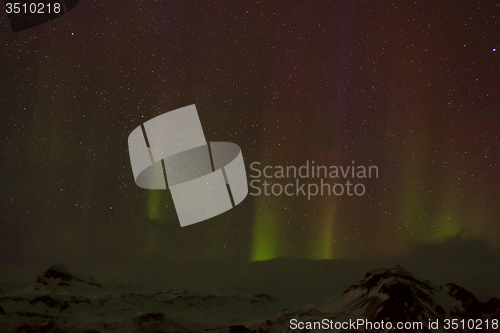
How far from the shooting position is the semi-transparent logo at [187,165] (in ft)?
18.1

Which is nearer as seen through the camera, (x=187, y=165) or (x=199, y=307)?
(x=199, y=307)

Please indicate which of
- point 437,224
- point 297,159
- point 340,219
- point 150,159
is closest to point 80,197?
point 150,159

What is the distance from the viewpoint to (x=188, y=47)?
18.9 feet

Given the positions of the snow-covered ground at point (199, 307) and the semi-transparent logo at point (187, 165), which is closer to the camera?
the snow-covered ground at point (199, 307)

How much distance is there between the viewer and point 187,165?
5602 millimetres

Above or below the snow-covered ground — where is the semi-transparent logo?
above

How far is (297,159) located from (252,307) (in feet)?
6.31

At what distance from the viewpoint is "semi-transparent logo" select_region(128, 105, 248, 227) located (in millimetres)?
5527

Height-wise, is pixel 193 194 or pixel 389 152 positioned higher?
pixel 389 152

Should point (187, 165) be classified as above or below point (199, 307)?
above

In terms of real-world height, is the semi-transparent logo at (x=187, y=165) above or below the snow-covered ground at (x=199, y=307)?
above

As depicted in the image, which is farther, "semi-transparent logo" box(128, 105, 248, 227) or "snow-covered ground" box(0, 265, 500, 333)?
"semi-transparent logo" box(128, 105, 248, 227)

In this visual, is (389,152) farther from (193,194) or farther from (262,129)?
(193,194)

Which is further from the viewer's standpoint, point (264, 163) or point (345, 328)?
point (264, 163)
